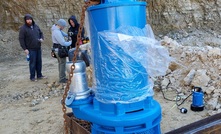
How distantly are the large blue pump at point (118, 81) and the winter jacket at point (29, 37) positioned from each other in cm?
388

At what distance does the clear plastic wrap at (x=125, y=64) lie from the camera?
1853mm

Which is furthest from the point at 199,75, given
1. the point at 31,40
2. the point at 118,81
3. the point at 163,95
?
the point at 31,40

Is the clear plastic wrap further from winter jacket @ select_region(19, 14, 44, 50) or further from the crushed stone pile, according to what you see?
winter jacket @ select_region(19, 14, 44, 50)

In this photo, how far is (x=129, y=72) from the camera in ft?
6.16

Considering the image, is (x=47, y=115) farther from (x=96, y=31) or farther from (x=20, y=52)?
(x=20, y=52)

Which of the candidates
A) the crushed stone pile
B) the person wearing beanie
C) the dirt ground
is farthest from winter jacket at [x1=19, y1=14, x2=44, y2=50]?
the crushed stone pile

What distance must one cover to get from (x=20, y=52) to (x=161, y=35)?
21.4ft

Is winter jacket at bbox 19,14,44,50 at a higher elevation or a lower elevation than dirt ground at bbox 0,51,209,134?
higher

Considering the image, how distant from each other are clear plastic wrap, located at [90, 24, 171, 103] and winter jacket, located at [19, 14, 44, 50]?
396cm

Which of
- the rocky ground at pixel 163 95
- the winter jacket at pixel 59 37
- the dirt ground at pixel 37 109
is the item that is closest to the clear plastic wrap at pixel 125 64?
the rocky ground at pixel 163 95

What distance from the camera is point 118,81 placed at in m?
1.89

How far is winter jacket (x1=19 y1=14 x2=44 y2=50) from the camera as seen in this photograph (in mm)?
5504

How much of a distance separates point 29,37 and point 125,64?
4.17 metres

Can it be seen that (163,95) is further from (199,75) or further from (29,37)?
(29,37)
